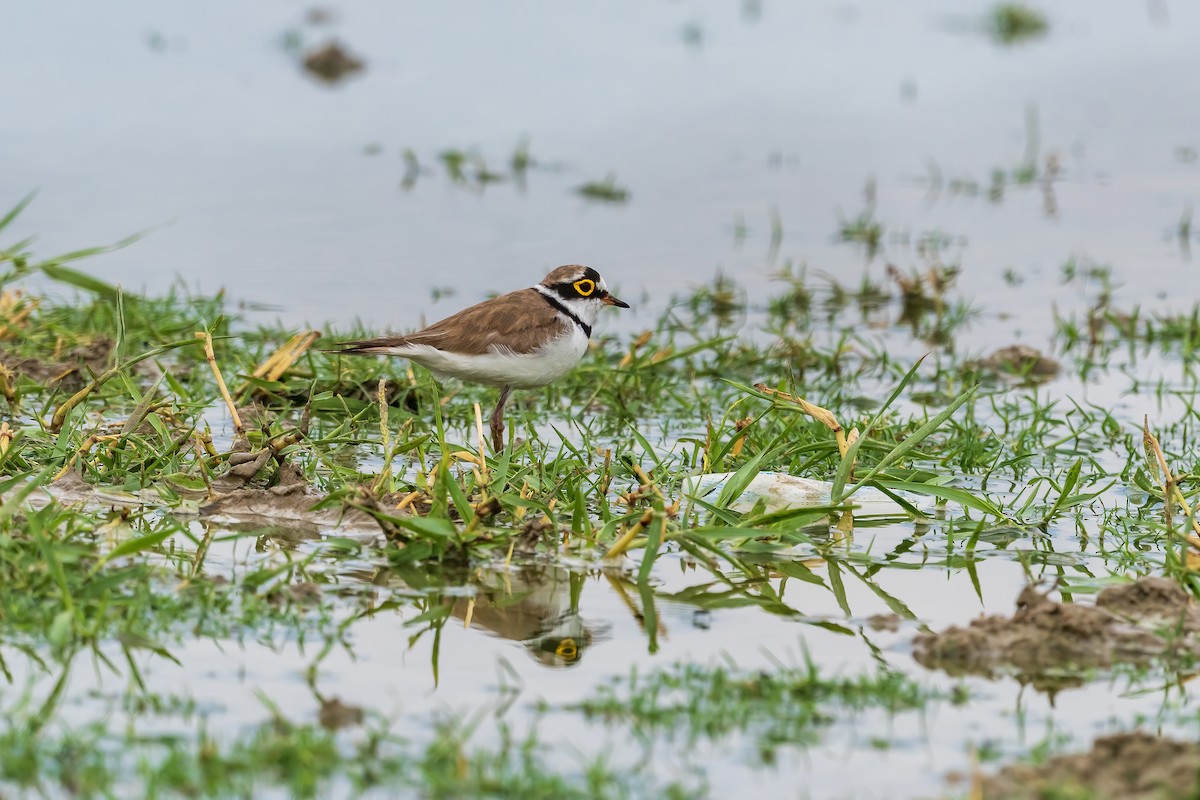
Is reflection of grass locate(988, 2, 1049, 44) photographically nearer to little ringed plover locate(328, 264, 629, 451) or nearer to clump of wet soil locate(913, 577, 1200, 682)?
little ringed plover locate(328, 264, 629, 451)

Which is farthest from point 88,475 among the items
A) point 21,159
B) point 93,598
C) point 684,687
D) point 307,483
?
point 21,159

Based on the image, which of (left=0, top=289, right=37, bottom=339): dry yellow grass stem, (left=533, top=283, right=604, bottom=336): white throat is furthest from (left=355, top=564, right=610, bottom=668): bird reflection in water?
(left=0, top=289, right=37, bottom=339): dry yellow grass stem

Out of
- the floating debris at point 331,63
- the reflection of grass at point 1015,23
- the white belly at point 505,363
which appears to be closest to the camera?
the white belly at point 505,363

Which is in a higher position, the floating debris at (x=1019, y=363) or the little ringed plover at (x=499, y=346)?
the little ringed plover at (x=499, y=346)

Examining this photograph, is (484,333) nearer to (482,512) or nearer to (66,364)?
(482,512)

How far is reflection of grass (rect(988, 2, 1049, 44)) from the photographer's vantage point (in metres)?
24.8

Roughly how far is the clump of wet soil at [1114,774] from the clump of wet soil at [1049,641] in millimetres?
765

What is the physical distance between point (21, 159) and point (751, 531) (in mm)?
11902

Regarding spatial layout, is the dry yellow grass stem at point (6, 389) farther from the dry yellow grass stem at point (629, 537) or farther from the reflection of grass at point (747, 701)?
the reflection of grass at point (747, 701)

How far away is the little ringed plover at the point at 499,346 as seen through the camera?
8.05 metres

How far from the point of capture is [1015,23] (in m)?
24.9

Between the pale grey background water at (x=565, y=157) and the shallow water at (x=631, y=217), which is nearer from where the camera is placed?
the shallow water at (x=631, y=217)

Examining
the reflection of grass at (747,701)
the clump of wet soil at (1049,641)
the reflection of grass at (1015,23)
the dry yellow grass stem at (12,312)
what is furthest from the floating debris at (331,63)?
the reflection of grass at (747,701)

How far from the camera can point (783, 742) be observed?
4.66m
